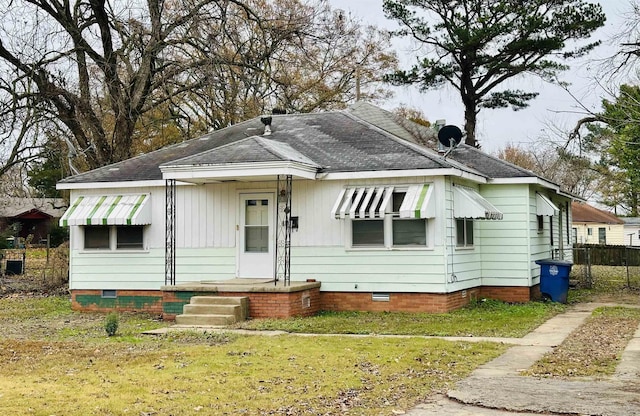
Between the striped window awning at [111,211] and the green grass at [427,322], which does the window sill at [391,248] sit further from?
the striped window awning at [111,211]

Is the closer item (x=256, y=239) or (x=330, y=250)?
(x=330, y=250)

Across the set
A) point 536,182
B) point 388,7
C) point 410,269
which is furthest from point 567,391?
point 388,7

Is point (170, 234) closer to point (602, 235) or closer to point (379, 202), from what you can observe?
point (379, 202)

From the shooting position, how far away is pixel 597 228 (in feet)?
199

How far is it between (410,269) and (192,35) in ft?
32.9

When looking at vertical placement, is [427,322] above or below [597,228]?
below

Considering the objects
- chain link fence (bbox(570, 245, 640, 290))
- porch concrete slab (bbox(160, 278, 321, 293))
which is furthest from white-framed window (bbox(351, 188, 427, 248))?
chain link fence (bbox(570, 245, 640, 290))

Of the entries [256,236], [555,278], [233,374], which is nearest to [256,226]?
[256,236]

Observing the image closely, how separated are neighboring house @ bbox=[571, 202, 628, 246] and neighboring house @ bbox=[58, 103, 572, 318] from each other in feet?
140

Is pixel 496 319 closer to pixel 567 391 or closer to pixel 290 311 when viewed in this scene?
pixel 290 311

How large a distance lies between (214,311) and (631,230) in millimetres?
53856

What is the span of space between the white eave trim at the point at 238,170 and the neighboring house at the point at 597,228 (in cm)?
4795

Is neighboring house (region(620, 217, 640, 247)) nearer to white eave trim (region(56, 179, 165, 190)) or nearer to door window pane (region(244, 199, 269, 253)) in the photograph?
door window pane (region(244, 199, 269, 253))

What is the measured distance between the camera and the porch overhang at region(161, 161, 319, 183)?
51.1 feet
